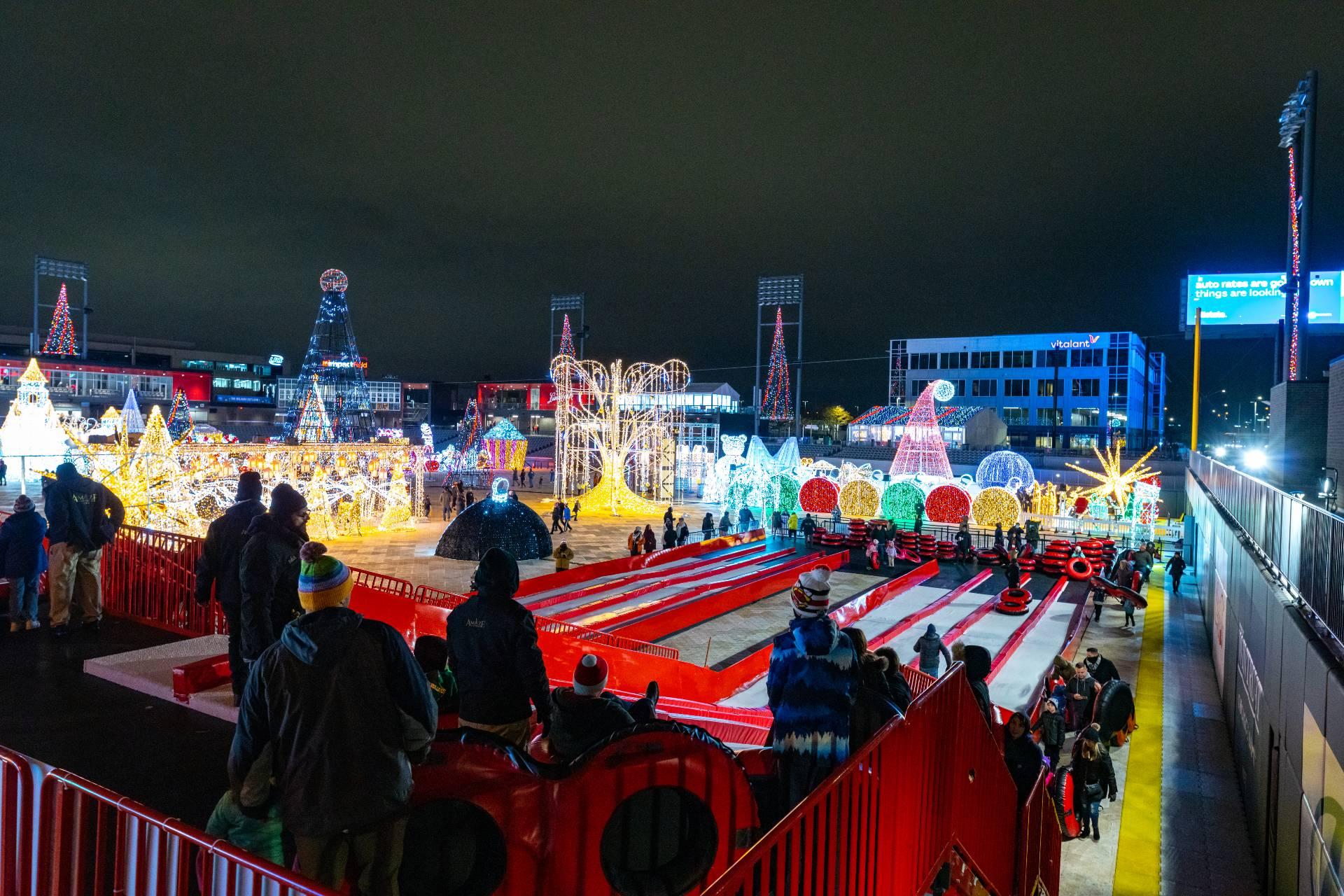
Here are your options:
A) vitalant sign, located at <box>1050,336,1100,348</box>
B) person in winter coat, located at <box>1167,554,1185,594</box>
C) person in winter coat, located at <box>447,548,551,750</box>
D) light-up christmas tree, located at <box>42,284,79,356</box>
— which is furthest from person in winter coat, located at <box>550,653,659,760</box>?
light-up christmas tree, located at <box>42,284,79,356</box>

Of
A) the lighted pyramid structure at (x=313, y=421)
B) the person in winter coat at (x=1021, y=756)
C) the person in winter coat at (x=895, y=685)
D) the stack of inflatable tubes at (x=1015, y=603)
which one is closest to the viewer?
the person in winter coat at (x=895, y=685)

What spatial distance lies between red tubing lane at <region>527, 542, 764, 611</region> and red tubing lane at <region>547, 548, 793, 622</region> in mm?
100

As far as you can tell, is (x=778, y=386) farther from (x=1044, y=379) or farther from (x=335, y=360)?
(x=335, y=360)

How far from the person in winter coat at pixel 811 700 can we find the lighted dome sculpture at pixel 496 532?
46.2ft

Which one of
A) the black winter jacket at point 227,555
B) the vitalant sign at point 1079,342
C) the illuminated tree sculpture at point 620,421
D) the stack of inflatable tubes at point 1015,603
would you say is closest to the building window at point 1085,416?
the vitalant sign at point 1079,342

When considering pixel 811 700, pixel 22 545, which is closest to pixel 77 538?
pixel 22 545

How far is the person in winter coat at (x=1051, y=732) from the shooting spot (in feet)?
22.4

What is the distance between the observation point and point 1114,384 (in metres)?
57.9

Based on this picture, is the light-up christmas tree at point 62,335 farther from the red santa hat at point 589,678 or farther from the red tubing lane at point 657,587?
the red santa hat at point 589,678

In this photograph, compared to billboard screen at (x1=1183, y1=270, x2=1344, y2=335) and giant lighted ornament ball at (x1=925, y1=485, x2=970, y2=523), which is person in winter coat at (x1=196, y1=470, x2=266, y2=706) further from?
billboard screen at (x1=1183, y1=270, x2=1344, y2=335)

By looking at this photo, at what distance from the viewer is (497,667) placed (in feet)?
11.6

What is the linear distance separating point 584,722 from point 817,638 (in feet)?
3.43

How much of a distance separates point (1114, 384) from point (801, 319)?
983 inches

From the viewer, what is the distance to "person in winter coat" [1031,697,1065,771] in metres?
6.82
